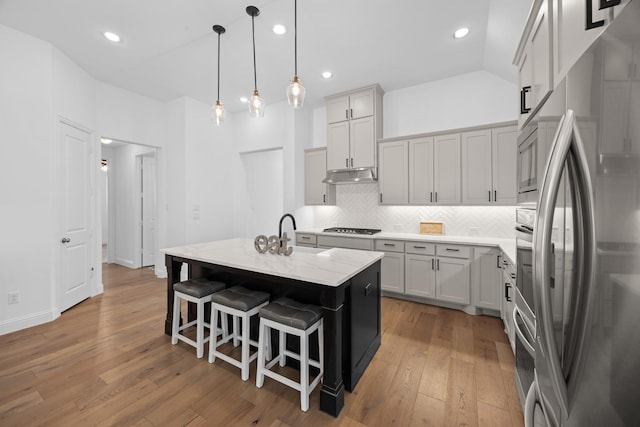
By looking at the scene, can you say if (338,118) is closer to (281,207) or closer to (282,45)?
(282,45)

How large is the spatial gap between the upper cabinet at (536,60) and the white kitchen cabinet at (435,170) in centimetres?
178

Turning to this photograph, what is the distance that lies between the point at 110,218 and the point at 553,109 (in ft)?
26.4

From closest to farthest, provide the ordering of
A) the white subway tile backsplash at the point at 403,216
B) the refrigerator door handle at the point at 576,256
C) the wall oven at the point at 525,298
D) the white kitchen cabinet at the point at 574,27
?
the refrigerator door handle at the point at 576,256 → the white kitchen cabinet at the point at 574,27 → the wall oven at the point at 525,298 → the white subway tile backsplash at the point at 403,216

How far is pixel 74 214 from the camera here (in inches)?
142

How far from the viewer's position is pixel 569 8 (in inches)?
40.8

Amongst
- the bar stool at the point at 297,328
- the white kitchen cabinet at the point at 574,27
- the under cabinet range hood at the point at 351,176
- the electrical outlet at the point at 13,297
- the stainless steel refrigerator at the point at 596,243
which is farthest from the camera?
the under cabinet range hood at the point at 351,176

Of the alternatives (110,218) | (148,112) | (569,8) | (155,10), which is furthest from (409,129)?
(110,218)

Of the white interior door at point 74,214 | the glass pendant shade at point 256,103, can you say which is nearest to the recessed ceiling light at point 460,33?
the glass pendant shade at point 256,103

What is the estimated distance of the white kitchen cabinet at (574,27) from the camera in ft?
2.48

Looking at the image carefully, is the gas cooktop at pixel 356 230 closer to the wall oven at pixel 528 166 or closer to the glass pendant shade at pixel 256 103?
the glass pendant shade at pixel 256 103

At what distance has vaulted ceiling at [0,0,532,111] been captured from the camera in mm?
2553

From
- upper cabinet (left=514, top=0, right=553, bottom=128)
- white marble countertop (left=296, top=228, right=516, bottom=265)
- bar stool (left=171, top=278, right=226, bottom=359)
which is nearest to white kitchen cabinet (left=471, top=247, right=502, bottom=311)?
white marble countertop (left=296, top=228, right=516, bottom=265)

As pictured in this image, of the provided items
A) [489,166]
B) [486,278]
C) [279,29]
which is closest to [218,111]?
[279,29]

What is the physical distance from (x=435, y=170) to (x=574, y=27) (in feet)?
9.31
